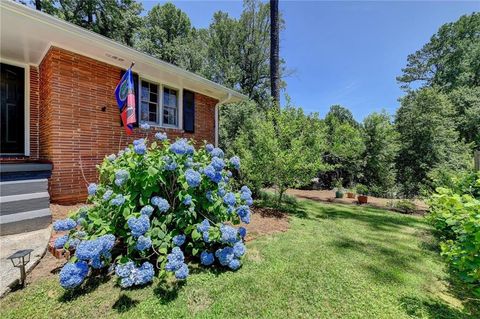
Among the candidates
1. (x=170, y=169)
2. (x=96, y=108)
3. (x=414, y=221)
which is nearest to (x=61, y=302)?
(x=170, y=169)

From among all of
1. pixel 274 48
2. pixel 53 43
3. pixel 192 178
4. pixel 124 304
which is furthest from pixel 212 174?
pixel 274 48

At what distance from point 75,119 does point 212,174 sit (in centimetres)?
424

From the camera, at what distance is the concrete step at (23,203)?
3445 millimetres

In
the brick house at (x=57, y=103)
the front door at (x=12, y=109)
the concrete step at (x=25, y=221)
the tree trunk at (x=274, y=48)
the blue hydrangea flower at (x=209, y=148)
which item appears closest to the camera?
the blue hydrangea flower at (x=209, y=148)

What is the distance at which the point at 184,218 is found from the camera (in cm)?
275

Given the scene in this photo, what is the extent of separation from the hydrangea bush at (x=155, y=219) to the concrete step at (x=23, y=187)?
5.78ft

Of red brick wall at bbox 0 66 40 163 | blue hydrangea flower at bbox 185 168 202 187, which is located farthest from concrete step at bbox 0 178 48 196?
blue hydrangea flower at bbox 185 168 202 187

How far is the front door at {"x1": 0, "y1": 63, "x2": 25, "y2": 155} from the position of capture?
5309 millimetres

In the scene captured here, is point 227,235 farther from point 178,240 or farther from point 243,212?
point 178,240

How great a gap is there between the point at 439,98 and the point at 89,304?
1909 cm

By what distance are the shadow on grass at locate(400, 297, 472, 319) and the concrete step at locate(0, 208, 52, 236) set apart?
5335 mm

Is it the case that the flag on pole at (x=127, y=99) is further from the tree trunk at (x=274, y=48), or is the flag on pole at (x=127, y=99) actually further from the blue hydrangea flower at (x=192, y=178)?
the tree trunk at (x=274, y=48)

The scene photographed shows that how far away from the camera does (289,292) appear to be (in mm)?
2488

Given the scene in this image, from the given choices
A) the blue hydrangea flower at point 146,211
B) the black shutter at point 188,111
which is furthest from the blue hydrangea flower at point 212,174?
the black shutter at point 188,111
